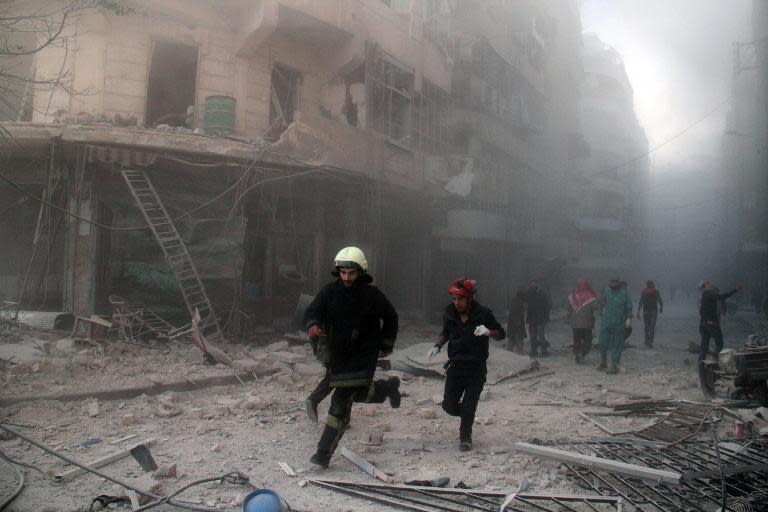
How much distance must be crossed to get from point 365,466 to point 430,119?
13.3 meters

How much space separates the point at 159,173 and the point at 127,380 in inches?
192

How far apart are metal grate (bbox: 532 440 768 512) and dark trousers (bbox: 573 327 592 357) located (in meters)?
5.15

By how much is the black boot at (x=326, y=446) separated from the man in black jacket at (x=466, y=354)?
4.03ft

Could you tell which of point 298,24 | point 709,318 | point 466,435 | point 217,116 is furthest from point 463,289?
point 298,24

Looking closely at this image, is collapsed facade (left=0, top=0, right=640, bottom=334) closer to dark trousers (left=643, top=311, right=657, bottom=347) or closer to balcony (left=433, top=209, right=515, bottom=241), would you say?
balcony (left=433, top=209, right=515, bottom=241)

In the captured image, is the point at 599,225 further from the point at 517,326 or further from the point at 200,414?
the point at 200,414

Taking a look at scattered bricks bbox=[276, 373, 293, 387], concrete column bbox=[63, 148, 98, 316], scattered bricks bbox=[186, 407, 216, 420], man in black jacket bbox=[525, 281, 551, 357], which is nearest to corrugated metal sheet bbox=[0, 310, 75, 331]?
concrete column bbox=[63, 148, 98, 316]

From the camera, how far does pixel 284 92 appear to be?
40.6ft

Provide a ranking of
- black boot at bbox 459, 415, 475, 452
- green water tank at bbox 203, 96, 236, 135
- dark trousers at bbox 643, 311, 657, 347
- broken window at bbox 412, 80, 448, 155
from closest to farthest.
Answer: black boot at bbox 459, 415, 475, 452 → green water tank at bbox 203, 96, 236, 135 → dark trousers at bbox 643, 311, 657, 347 → broken window at bbox 412, 80, 448, 155

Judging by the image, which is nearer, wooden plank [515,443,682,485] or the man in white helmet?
wooden plank [515,443,682,485]

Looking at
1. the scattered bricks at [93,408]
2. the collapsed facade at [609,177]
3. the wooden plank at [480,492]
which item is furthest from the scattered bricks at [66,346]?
the collapsed facade at [609,177]

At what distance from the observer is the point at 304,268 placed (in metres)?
12.2

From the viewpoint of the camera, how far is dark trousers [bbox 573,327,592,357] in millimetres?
9779

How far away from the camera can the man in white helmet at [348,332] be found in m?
3.99
